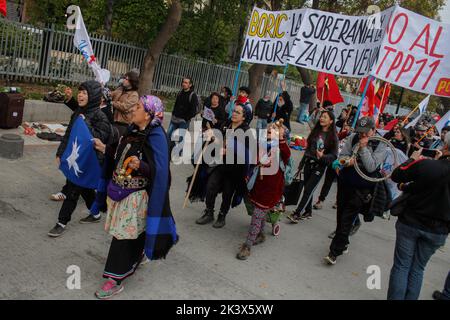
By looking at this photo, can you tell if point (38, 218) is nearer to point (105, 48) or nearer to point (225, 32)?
point (105, 48)

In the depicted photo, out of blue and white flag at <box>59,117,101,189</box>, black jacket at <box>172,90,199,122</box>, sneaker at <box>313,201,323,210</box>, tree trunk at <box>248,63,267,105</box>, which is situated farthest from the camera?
tree trunk at <box>248,63,267,105</box>

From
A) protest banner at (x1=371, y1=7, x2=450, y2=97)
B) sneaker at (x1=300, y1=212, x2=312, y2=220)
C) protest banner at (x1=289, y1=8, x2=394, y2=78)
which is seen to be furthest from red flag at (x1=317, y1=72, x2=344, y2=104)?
sneaker at (x1=300, y1=212, x2=312, y2=220)

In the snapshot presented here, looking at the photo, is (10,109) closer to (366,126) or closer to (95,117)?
(95,117)

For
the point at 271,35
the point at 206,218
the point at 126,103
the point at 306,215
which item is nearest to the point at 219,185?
the point at 206,218

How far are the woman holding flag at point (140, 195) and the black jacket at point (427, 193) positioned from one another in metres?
2.09

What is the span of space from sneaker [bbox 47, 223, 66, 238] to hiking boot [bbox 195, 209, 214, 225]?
1.77 meters

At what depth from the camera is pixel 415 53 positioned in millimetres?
6395

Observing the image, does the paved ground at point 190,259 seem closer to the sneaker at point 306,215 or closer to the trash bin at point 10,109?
the sneaker at point 306,215

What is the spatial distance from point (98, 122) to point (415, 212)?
3.29m

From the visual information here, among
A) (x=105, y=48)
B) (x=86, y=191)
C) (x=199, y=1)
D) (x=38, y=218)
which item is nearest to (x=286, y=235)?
(x=86, y=191)

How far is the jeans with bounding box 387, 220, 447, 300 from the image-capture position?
154 inches

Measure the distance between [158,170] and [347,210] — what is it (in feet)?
8.35

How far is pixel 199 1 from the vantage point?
16.6 m

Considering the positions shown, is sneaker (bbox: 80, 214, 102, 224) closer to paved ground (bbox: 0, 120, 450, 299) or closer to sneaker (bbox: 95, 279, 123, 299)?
paved ground (bbox: 0, 120, 450, 299)
